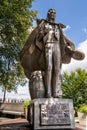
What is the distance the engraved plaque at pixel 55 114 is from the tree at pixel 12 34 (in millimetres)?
12668

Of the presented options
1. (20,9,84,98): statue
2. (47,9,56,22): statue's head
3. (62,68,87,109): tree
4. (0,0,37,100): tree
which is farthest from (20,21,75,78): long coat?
(62,68,87,109): tree

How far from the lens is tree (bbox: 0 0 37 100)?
19.7 meters

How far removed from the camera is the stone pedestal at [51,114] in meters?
7.27

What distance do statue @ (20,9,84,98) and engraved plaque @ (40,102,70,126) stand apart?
0.35 metres

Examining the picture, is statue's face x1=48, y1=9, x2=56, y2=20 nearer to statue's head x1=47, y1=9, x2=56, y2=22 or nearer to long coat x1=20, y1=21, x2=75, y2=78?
statue's head x1=47, y1=9, x2=56, y2=22

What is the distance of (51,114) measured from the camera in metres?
7.40

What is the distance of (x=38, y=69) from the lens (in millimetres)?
8305

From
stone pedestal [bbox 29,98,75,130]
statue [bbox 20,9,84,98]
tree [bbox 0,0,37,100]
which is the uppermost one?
tree [bbox 0,0,37,100]

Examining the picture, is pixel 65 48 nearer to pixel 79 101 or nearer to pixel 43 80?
pixel 43 80

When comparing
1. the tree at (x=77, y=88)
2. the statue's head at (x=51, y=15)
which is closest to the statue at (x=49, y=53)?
the statue's head at (x=51, y=15)

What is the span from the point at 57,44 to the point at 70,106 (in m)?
1.79

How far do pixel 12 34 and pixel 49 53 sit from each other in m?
12.5

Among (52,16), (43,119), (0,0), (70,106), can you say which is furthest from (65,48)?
(0,0)

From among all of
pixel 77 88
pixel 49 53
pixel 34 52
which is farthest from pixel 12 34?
pixel 77 88
